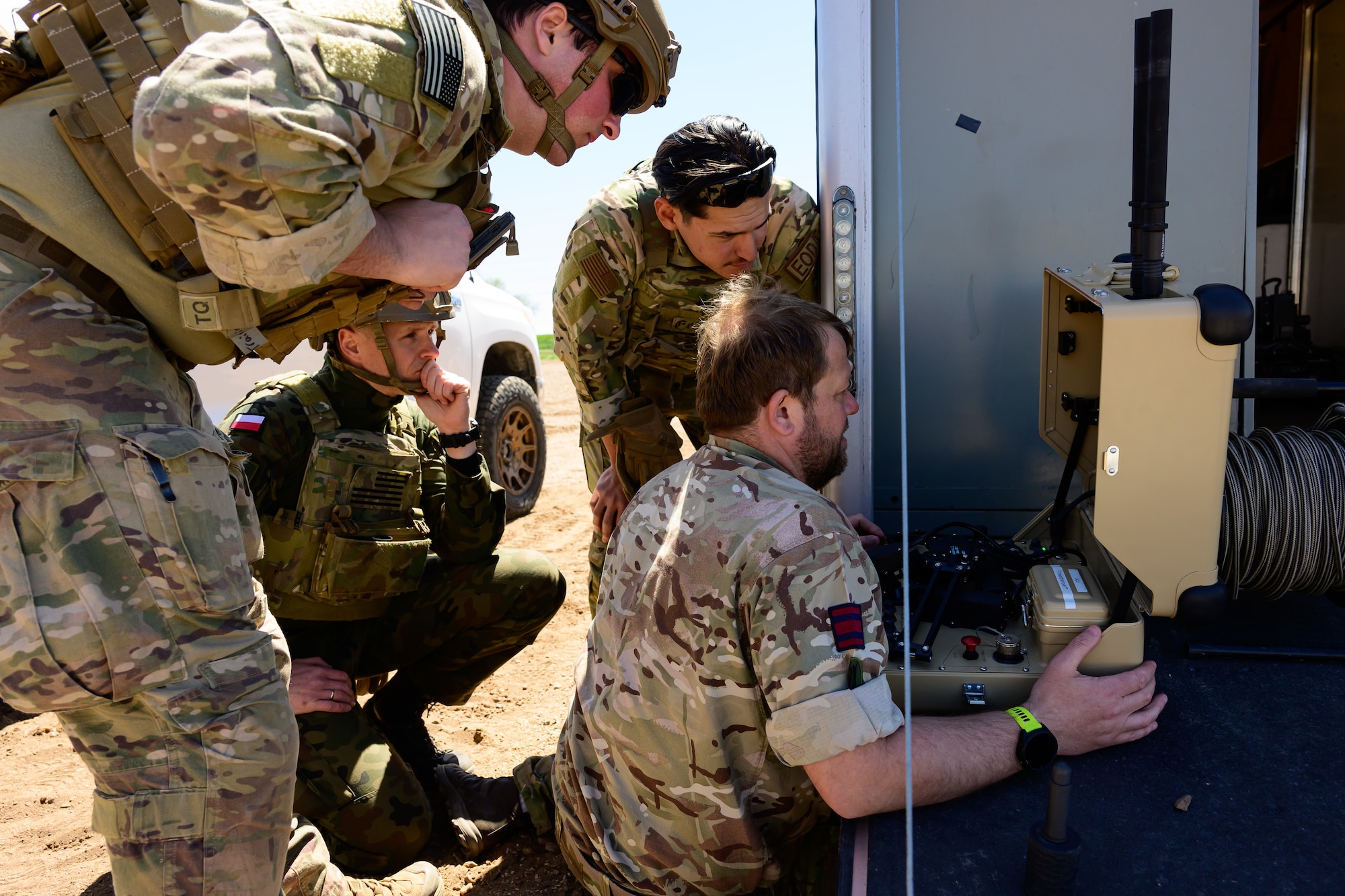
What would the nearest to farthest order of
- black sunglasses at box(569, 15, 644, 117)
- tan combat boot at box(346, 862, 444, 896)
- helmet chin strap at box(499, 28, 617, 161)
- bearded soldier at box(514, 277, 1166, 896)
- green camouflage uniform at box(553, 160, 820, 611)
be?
bearded soldier at box(514, 277, 1166, 896) < helmet chin strap at box(499, 28, 617, 161) < black sunglasses at box(569, 15, 644, 117) < tan combat boot at box(346, 862, 444, 896) < green camouflage uniform at box(553, 160, 820, 611)

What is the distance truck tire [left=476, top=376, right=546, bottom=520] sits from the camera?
593 centimetres

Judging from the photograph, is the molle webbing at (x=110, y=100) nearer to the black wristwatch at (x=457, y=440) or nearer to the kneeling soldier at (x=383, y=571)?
the kneeling soldier at (x=383, y=571)

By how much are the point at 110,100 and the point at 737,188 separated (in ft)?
5.88

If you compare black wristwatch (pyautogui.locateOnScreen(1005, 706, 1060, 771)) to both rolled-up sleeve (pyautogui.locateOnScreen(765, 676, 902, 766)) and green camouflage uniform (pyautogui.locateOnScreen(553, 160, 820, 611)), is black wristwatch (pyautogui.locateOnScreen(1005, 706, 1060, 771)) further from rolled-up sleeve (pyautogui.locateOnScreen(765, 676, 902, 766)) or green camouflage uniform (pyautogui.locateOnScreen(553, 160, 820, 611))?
green camouflage uniform (pyautogui.locateOnScreen(553, 160, 820, 611))

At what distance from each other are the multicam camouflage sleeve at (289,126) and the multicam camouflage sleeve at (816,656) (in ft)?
2.97

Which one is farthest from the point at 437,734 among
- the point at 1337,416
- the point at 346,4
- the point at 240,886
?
the point at 1337,416

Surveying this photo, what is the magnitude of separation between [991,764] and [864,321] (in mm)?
1301

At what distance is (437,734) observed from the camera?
3.49 m

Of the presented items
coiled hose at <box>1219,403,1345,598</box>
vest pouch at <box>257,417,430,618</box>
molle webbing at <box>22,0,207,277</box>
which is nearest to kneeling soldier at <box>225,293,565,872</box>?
vest pouch at <box>257,417,430,618</box>

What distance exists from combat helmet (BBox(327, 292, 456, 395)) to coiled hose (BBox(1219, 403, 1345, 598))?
208cm

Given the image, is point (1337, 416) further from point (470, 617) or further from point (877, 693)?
point (470, 617)

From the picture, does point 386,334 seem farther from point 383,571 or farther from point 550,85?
point 550,85

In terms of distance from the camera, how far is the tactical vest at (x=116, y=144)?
1.54m

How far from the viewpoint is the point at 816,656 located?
5.19ft
